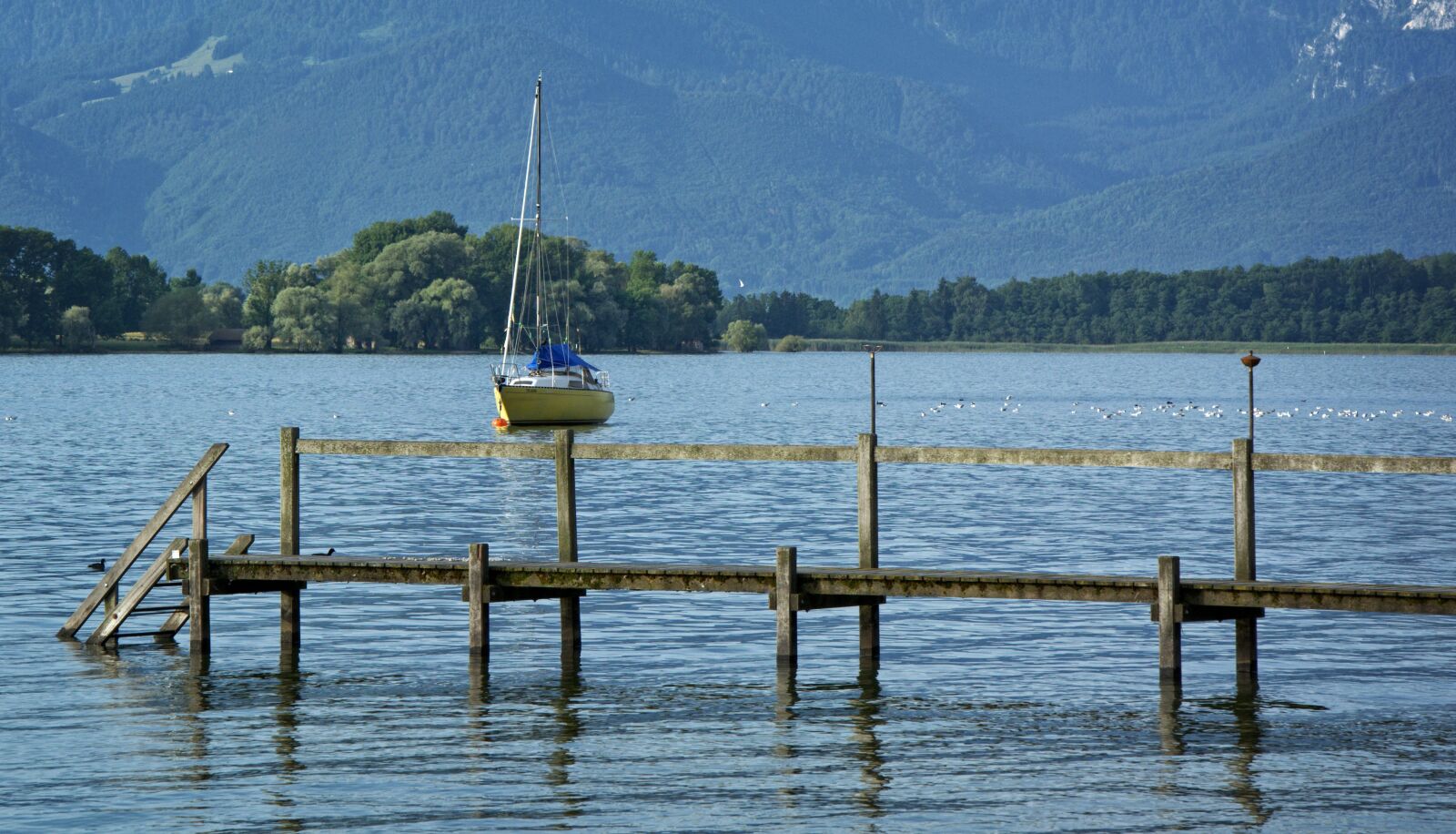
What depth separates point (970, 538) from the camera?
38031 millimetres

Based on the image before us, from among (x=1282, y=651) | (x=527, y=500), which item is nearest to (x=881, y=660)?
(x=1282, y=651)

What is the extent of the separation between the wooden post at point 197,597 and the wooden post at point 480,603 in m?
2.98

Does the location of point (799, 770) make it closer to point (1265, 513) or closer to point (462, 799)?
point (462, 799)

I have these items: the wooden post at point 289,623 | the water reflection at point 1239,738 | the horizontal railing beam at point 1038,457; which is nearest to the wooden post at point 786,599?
the horizontal railing beam at point 1038,457

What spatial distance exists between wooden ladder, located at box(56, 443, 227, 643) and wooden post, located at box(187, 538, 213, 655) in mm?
191

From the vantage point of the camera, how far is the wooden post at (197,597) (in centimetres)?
2231

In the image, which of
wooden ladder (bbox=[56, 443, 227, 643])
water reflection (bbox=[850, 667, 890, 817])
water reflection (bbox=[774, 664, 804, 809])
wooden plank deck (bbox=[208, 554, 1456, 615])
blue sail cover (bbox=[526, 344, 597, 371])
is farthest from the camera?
blue sail cover (bbox=[526, 344, 597, 371])

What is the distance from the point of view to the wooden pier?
19594mm

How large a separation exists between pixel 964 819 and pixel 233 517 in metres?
28.5

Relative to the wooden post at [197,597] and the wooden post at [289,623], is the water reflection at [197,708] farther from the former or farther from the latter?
the wooden post at [289,623]

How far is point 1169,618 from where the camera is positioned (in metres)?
19.9

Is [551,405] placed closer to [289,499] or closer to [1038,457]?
[289,499]

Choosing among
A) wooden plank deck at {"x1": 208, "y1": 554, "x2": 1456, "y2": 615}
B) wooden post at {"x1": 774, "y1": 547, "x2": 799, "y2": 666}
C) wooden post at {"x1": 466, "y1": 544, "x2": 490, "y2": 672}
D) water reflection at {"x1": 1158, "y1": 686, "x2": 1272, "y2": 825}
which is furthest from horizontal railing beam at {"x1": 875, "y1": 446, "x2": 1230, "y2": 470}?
wooden post at {"x1": 466, "y1": 544, "x2": 490, "y2": 672}

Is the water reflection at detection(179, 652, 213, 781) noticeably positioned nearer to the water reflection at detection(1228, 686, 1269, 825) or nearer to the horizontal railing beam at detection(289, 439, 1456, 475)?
the horizontal railing beam at detection(289, 439, 1456, 475)
